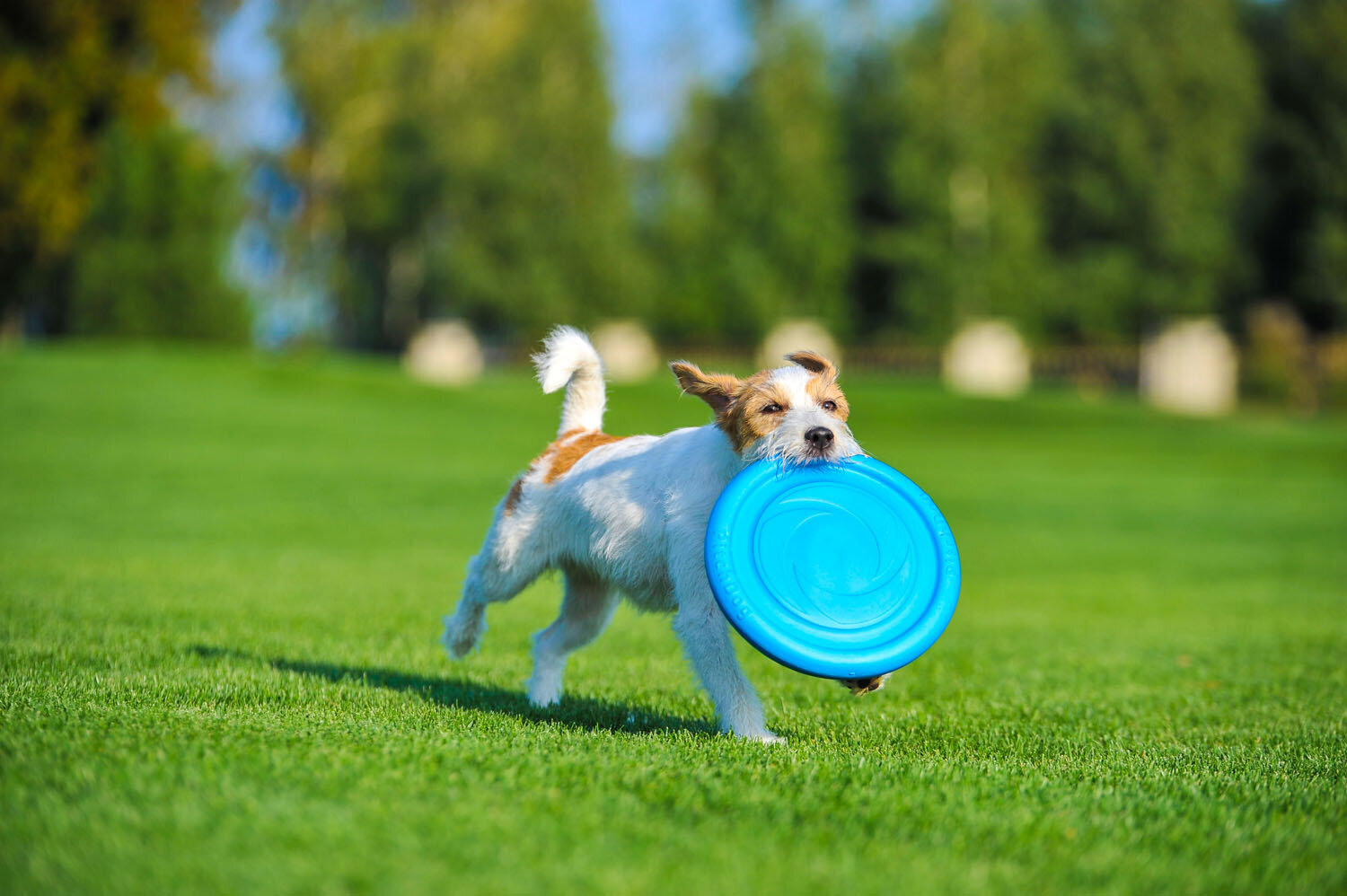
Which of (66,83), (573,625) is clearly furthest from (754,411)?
(66,83)

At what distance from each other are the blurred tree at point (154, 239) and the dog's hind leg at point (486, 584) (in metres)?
34.9

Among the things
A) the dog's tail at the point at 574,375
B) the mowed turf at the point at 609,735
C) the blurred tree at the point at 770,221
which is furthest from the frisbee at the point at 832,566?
the blurred tree at the point at 770,221

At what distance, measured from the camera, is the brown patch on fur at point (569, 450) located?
6.39 meters

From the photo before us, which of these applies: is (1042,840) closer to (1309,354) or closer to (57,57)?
(57,57)

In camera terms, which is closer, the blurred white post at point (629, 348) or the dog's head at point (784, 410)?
the dog's head at point (784, 410)

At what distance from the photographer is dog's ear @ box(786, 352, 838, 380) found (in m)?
5.75

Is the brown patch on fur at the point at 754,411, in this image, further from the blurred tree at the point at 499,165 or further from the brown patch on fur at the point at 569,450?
the blurred tree at the point at 499,165

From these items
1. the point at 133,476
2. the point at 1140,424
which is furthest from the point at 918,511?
the point at 1140,424

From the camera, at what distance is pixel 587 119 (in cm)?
5022

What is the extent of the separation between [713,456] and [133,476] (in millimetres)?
19267

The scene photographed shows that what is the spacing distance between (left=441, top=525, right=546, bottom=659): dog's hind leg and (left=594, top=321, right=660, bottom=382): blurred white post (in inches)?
1762

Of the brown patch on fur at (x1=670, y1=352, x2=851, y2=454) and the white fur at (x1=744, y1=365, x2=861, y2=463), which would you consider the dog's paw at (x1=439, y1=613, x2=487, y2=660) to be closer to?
the brown patch on fur at (x1=670, y1=352, x2=851, y2=454)

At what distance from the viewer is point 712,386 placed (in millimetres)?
5688

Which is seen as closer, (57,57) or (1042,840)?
(1042,840)
